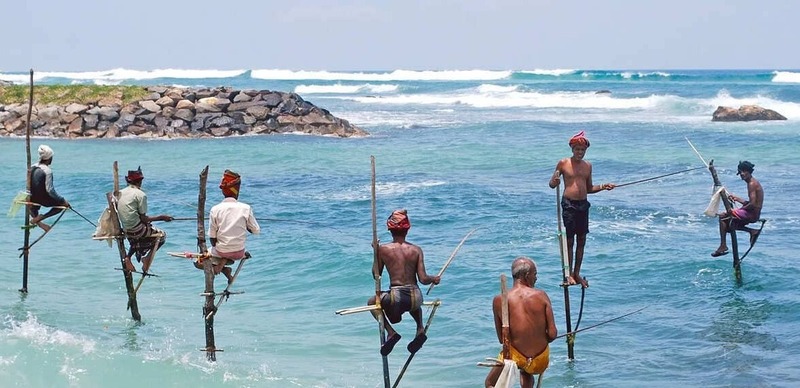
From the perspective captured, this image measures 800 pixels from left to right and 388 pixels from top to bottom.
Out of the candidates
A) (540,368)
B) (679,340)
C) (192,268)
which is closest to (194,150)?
(192,268)

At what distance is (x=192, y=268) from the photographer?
59.5 feet

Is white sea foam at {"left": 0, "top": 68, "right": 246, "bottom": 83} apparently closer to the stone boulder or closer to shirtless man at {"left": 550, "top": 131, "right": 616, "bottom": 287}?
the stone boulder

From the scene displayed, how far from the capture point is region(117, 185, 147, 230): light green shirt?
42.1 ft

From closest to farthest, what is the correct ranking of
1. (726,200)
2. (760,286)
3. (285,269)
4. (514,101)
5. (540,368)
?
(540,368) → (726,200) → (760,286) → (285,269) → (514,101)

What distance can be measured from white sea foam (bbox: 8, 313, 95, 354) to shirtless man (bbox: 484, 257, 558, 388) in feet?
20.6

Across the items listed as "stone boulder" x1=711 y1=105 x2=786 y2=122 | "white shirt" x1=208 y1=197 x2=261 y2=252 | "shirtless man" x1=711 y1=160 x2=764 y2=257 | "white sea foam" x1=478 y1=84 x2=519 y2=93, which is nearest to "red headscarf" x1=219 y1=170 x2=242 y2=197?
"white shirt" x1=208 y1=197 x2=261 y2=252

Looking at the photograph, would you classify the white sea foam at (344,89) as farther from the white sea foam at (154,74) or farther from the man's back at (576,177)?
the man's back at (576,177)

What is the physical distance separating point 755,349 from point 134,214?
27.5 feet

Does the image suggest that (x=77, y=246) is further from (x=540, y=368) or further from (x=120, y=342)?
(x=540, y=368)

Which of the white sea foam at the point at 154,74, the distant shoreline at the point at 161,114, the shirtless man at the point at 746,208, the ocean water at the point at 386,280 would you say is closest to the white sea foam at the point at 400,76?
the white sea foam at the point at 154,74

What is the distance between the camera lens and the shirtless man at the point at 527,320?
851 cm

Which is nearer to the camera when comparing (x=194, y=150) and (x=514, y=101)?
(x=194, y=150)

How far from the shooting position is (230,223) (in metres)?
11.1

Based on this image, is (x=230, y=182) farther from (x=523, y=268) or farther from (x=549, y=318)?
(x=549, y=318)
